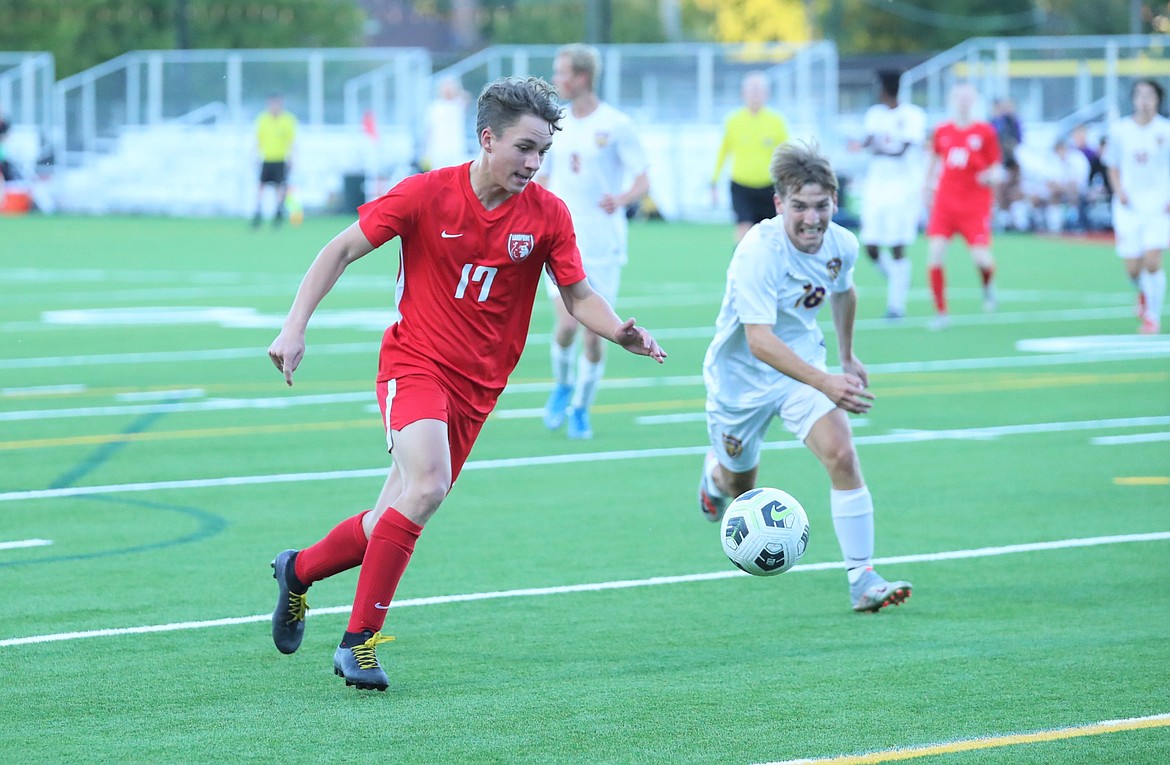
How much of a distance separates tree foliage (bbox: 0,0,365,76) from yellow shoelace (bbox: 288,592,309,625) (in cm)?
4686

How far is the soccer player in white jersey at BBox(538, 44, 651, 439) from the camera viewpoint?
11.3 meters

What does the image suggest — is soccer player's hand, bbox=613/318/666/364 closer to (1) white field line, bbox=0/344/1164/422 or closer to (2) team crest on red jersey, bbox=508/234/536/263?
(2) team crest on red jersey, bbox=508/234/536/263

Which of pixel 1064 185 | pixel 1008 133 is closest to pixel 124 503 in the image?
pixel 1008 133

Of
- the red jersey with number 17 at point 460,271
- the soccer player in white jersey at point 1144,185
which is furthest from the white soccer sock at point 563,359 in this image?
the soccer player in white jersey at point 1144,185

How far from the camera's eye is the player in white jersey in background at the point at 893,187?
18531 millimetres

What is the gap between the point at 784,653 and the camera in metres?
6.22

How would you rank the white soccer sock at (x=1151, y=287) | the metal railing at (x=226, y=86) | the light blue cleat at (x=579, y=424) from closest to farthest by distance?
the light blue cleat at (x=579, y=424) < the white soccer sock at (x=1151, y=287) < the metal railing at (x=226, y=86)

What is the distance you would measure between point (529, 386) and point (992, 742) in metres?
8.79

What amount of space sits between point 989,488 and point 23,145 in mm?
36730

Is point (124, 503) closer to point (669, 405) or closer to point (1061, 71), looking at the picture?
point (669, 405)

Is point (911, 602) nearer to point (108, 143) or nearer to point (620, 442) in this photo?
point (620, 442)

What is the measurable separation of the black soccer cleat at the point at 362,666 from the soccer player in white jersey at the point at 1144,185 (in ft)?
42.2

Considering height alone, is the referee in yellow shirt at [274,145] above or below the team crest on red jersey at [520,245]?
above

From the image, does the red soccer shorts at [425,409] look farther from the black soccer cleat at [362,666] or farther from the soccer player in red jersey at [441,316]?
the black soccer cleat at [362,666]
